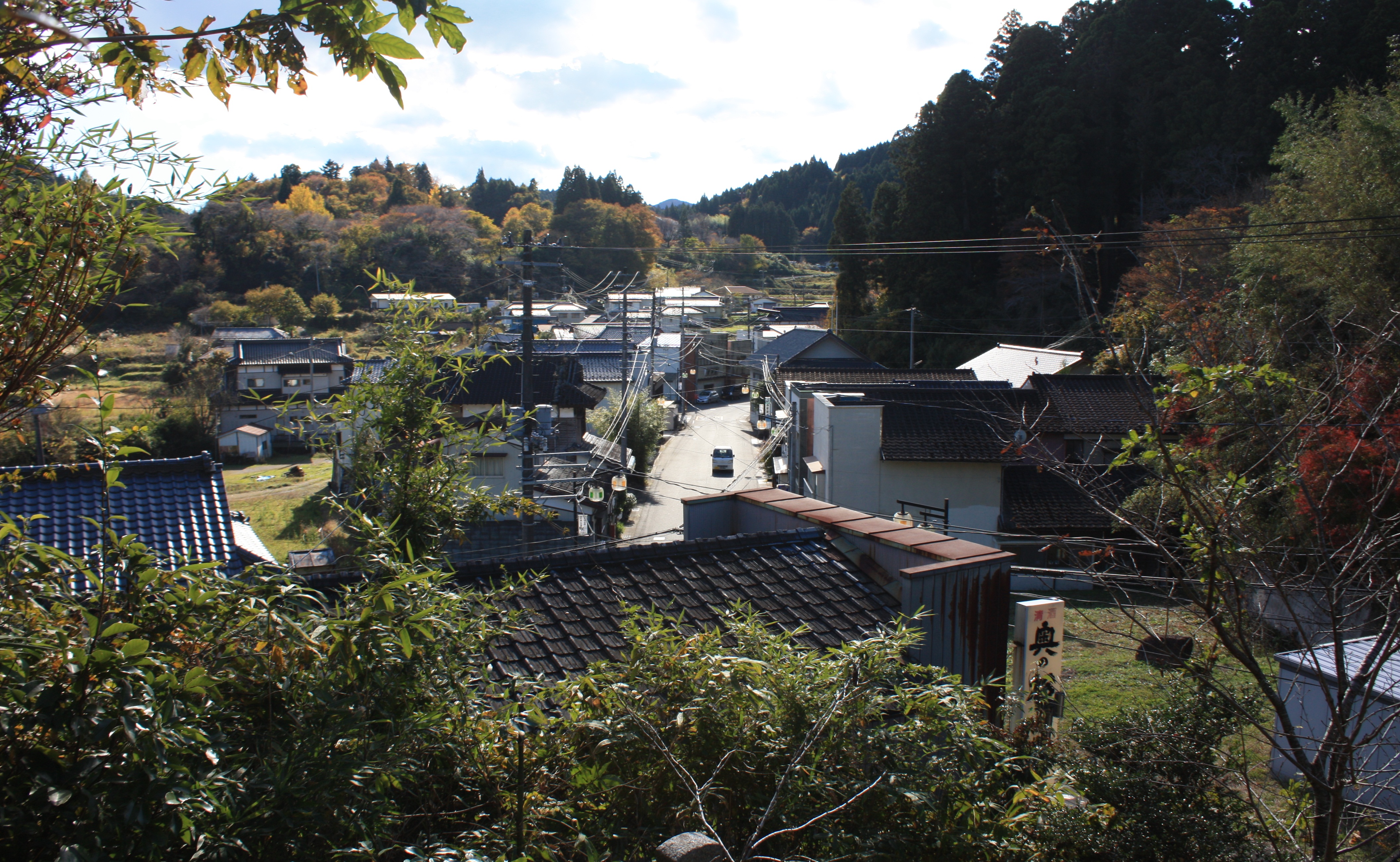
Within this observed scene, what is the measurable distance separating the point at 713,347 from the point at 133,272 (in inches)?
1936

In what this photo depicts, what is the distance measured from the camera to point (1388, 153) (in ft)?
35.4

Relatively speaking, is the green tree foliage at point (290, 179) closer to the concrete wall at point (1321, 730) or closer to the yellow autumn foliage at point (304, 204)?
the yellow autumn foliage at point (304, 204)

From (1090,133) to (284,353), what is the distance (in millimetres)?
36137

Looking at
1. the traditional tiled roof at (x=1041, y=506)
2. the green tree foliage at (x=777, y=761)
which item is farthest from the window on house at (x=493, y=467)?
the green tree foliage at (x=777, y=761)

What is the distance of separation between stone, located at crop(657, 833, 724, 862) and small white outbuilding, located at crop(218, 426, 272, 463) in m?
35.5

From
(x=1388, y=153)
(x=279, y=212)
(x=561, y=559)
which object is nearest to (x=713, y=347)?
(x=279, y=212)

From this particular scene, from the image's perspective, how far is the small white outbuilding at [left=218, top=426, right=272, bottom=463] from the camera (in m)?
32.3

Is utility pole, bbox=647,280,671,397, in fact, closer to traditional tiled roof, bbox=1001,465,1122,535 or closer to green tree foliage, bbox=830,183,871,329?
traditional tiled roof, bbox=1001,465,1122,535

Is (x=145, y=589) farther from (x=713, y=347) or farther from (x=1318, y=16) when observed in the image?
(x=713, y=347)

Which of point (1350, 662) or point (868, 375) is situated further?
point (868, 375)

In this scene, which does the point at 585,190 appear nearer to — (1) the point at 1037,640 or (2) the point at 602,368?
(2) the point at 602,368

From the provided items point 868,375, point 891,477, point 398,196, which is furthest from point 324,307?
point 891,477

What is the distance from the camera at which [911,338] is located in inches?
1145

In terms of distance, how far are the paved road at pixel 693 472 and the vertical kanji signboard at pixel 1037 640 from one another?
36.7ft
